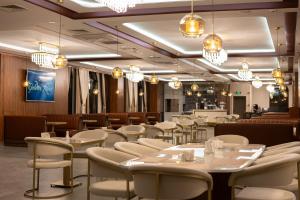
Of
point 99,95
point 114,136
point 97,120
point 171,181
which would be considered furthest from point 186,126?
point 99,95

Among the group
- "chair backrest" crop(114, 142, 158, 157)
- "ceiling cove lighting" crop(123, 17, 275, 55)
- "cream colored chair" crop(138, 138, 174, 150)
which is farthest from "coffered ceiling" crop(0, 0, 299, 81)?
"chair backrest" crop(114, 142, 158, 157)

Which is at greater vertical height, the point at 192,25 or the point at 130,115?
the point at 192,25

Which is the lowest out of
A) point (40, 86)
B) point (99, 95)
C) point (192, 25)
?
point (99, 95)

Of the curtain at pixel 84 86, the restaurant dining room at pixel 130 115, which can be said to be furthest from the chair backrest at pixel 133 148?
the curtain at pixel 84 86

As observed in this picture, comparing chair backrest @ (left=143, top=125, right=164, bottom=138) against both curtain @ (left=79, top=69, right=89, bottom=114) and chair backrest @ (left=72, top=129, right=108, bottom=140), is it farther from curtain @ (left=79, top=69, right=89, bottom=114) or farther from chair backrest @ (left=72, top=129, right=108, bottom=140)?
curtain @ (left=79, top=69, right=89, bottom=114)

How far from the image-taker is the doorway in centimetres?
2972

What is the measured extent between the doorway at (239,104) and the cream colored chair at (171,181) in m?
27.6

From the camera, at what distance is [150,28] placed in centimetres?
1026

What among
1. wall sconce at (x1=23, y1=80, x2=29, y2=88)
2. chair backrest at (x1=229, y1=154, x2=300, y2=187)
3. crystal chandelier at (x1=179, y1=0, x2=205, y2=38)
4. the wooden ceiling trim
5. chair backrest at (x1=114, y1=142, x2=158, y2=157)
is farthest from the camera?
wall sconce at (x1=23, y1=80, x2=29, y2=88)

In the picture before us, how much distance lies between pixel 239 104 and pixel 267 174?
2740 centimetres

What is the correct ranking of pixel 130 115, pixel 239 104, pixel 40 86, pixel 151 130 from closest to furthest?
1. pixel 151 130
2. pixel 40 86
3. pixel 130 115
4. pixel 239 104

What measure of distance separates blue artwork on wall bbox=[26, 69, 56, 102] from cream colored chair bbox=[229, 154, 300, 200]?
12.8 m

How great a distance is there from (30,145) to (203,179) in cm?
326

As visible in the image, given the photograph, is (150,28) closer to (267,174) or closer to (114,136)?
(114,136)
